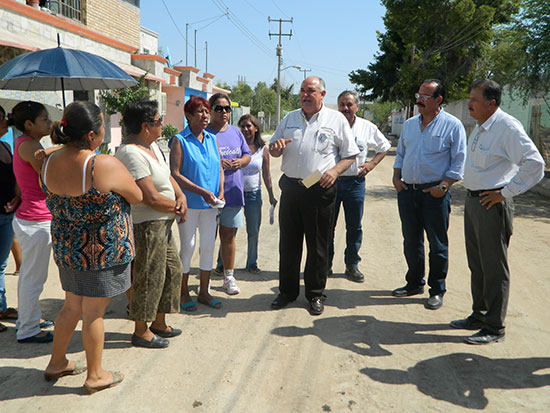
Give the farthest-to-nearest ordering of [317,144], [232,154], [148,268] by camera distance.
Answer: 1. [232,154]
2. [317,144]
3. [148,268]

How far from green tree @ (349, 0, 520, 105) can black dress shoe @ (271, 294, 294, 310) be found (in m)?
24.8

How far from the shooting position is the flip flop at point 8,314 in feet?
13.3

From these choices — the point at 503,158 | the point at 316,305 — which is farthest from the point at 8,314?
the point at 503,158

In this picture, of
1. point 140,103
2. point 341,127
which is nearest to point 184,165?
point 140,103

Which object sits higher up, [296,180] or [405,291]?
[296,180]

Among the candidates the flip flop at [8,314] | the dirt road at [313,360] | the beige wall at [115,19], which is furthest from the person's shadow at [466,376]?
the beige wall at [115,19]

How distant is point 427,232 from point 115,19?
656 inches

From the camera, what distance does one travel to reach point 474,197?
3928 mm

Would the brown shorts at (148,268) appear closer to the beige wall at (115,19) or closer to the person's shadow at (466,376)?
the person's shadow at (466,376)

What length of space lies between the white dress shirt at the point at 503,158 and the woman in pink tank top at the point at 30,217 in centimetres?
355

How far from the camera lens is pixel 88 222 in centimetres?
278

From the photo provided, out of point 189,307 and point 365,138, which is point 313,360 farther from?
point 365,138

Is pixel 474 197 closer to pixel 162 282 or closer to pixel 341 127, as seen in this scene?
pixel 341 127

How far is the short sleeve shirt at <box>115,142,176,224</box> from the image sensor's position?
3.24m
